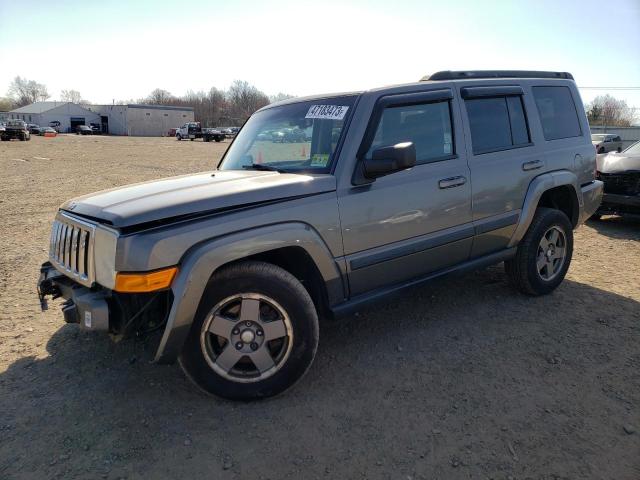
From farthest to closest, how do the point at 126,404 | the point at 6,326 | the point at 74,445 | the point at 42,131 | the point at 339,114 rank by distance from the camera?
the point at 42,131 < the point at 6,326 < the point at 339,114 < the point at 126,404 < the point at 74,445

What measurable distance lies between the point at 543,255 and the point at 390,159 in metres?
2.41

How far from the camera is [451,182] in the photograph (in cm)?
362

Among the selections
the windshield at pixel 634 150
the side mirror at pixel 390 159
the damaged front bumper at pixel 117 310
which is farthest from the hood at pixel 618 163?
the damaged front bumper at pixel 117 310

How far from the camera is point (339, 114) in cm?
335

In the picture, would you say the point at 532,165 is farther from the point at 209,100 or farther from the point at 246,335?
the point at 209,100

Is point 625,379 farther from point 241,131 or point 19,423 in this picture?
point 19,423

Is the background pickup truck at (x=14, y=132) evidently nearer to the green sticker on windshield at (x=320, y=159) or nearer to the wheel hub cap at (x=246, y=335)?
the green sticker on windshield at (x=320, y=159)

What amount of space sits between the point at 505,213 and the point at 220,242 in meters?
2.63

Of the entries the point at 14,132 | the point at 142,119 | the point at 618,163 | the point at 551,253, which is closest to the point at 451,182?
the point at 551,253

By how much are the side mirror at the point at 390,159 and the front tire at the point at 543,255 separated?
200cm

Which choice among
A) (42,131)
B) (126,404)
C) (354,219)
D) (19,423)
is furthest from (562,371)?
(42,131)

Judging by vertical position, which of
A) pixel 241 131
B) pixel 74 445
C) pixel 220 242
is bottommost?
pixel 74 445

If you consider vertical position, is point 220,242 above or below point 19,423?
above

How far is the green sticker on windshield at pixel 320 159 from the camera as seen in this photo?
10.7ft
